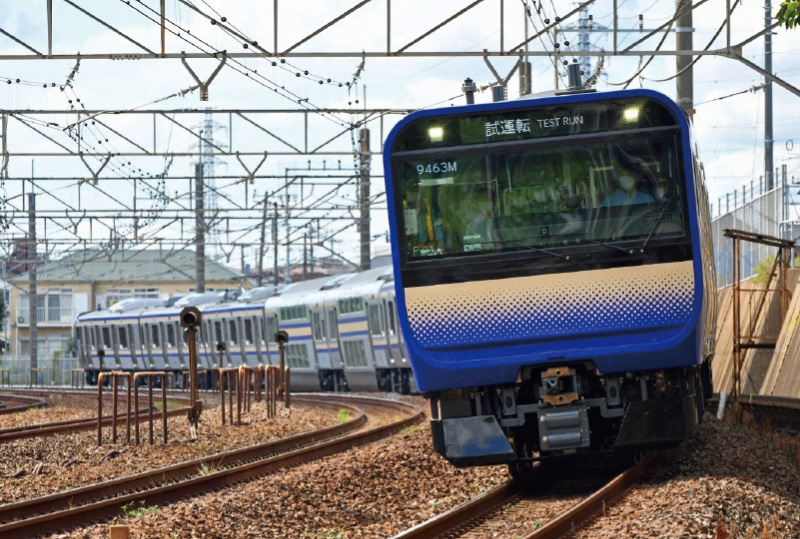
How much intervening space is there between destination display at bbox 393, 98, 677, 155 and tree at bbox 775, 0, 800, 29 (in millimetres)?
1387

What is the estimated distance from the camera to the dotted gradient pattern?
10641mm

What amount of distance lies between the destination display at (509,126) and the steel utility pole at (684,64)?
7.68 meters

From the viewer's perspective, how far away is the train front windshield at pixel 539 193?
10.7 metres

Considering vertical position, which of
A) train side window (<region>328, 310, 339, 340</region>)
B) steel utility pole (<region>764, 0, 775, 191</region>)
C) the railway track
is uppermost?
steel utility pole (<region>764, 0, 775, 191</region>)

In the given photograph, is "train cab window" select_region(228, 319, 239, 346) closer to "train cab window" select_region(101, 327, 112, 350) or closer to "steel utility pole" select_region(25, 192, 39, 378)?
"steel utility pole" select_region(25, 192, 39, 378)

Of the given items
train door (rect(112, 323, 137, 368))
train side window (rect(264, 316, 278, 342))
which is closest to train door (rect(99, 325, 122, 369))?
train door (rect(112, 323, 137, 368))

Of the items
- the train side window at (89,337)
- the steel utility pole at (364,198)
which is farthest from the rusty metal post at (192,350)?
the train side window at (89,337)

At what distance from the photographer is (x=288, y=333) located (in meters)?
38.1

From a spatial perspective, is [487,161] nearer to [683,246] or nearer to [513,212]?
[513,212]

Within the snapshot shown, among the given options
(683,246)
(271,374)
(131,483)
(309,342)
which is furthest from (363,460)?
(309,342)

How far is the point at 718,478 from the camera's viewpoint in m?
10.5

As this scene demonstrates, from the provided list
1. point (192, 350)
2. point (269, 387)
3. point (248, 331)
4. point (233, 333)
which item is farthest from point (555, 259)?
point (233, 333)

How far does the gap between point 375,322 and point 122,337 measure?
2215cm

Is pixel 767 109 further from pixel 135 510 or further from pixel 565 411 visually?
pixel 135 510
